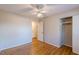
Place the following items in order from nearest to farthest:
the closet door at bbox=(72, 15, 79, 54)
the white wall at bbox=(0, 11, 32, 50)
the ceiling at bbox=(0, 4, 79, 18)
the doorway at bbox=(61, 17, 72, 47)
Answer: the ceiling at bbox=(0, 4, 79, 18) → the closet door at bbox=(72, 15, 79, 54) → the white wall at bbox=(0, 11, 32, 50) → the doorway at bbox=(61, 17, 72, 47)

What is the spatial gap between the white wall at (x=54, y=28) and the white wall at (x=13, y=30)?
3.73 feet

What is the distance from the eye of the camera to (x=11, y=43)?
12.7ft

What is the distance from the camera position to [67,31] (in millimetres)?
4125

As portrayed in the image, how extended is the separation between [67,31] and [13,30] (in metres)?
2.68

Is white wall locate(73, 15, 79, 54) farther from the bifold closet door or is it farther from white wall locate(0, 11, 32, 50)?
white wall locate(0, 11, 32, 50)

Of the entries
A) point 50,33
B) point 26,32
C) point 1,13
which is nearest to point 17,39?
point 26,32

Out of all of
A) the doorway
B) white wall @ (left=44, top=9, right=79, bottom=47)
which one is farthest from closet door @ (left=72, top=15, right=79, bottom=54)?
the doorway

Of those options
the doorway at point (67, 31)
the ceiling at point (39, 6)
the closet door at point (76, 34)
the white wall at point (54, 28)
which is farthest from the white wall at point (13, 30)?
the closet door at point (76, 34)

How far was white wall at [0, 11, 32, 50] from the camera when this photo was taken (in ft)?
11.3

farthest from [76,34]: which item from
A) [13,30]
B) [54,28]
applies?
[13,30]

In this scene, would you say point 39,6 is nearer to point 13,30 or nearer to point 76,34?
point 76,34

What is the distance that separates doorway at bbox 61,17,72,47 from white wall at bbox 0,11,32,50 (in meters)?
2.11

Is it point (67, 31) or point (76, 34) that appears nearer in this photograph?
point (76, 34)
